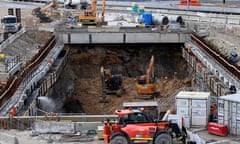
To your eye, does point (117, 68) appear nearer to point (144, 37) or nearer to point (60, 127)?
point (144, 37)

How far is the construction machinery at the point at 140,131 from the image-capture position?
22156 mm

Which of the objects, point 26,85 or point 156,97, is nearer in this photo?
point 26,85

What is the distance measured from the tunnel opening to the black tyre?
78.5 feet

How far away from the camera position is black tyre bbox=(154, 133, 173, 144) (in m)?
21.9

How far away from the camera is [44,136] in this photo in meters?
25.0

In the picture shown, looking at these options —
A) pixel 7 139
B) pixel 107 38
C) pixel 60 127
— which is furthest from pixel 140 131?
pixel 107 38

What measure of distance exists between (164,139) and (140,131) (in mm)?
1069

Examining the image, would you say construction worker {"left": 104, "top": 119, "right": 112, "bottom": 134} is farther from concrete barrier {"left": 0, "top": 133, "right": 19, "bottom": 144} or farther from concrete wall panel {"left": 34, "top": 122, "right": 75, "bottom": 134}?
concrete barrier {"left": 0, "top": 133, "right": 19, "bottom": 144}

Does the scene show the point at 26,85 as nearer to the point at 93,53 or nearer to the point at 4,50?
the point at 4,50

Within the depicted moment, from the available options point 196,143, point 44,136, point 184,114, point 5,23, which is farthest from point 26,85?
point 5,23

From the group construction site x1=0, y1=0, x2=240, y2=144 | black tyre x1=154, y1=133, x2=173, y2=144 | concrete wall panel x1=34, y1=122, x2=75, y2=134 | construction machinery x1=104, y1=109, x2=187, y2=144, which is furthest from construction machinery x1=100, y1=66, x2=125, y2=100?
black tyre x1=154, y1=133, x2=173, y2=144

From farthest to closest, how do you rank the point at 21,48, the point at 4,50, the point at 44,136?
1. the point at 21,48
2. the point at 4,50
3. the point at 44,136

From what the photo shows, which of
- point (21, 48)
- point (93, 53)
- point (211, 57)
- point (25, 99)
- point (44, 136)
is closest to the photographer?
point (44, 136)

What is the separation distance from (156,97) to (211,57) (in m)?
5.21
